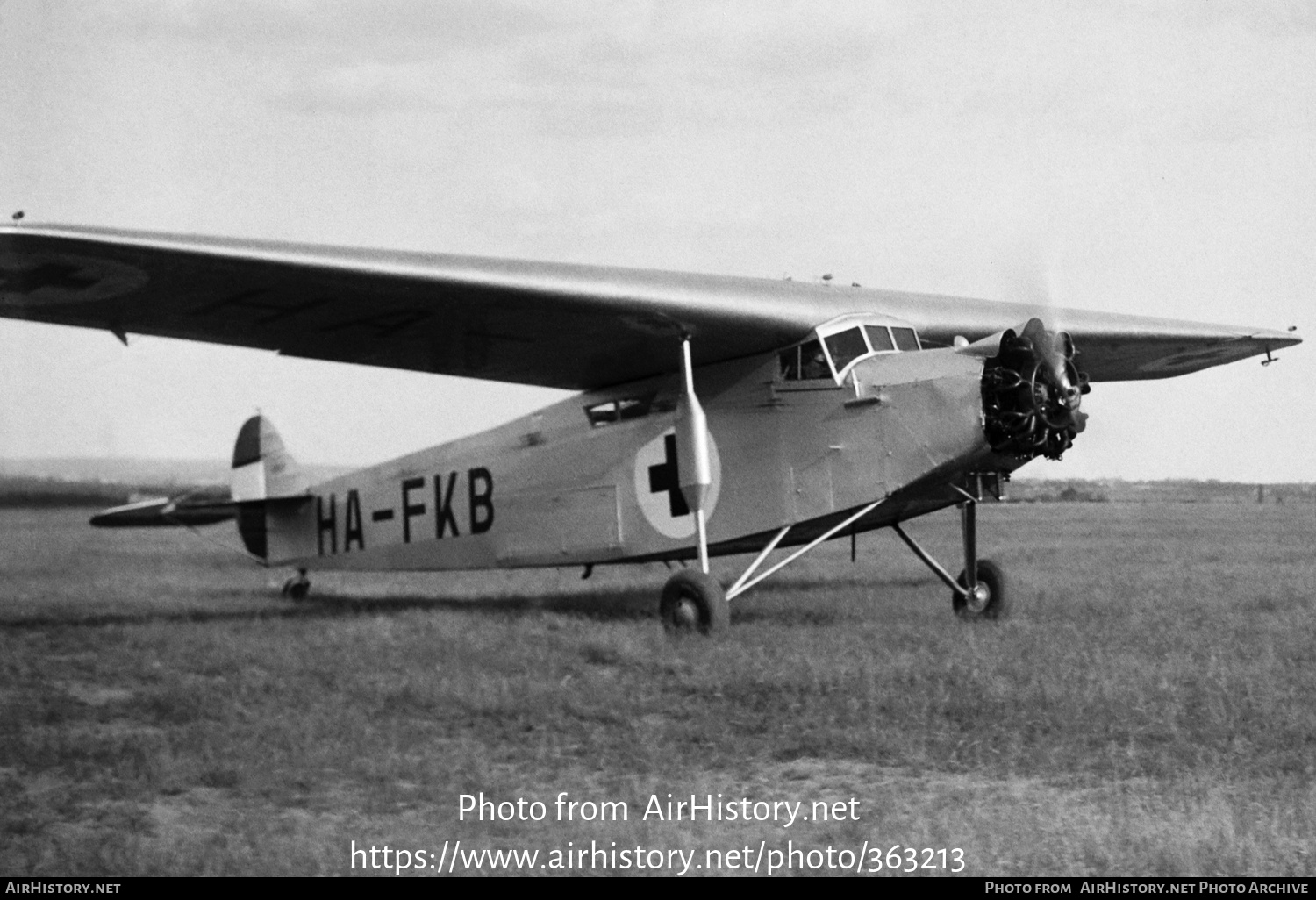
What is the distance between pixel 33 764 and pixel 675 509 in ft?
21.4

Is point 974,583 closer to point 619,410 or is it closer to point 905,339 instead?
point 905,339

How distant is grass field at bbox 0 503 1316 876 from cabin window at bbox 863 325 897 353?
234 centimetres

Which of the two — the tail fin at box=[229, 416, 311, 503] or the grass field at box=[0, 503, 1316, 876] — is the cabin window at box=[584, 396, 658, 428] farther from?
the tail fin at box=[229, 416, 311, 503]

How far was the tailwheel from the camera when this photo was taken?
14984mm

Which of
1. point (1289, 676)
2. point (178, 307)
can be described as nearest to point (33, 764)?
point (178, 307)

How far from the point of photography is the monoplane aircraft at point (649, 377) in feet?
30.8

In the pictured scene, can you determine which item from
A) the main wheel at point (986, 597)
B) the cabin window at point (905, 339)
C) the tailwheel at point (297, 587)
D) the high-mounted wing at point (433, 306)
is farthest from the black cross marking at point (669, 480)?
the tailwheel at point (297, 587)

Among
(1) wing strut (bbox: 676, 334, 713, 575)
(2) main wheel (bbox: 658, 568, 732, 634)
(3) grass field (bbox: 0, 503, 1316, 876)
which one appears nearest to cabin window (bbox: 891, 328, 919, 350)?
(1) wing strut (bbox: 676, 334, 713, 575)

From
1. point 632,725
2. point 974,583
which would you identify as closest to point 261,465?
point 974,583

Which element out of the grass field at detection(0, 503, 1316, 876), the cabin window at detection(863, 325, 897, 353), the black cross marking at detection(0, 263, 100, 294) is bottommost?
the grass field at detection(0, 503, 1316, 876)

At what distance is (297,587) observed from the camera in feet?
49.4

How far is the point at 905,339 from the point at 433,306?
4028 mm

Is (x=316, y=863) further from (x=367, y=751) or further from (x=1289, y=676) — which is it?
(x=1289, y=676)

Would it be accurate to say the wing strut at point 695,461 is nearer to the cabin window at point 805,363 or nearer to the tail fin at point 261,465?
the cabin window at point 805,363
